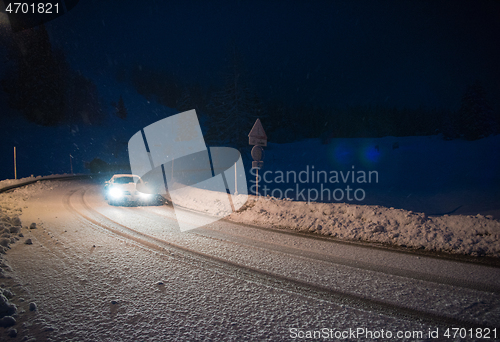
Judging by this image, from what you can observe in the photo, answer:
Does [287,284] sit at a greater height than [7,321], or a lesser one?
lesser

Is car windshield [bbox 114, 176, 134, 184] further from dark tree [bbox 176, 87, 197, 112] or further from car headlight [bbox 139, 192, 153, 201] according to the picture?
dark tree [bbox 176, 87, 197, 112]

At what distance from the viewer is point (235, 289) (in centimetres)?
390

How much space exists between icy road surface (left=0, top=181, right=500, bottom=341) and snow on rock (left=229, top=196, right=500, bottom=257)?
0.91 meters

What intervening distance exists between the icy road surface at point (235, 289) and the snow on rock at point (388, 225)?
909mm

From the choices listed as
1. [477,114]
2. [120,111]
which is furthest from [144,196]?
[120,111]

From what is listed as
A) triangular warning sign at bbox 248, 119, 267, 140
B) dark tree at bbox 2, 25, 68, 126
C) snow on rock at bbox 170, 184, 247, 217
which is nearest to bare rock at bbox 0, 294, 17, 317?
snow on rock at bbox 170, 184, 247, 217

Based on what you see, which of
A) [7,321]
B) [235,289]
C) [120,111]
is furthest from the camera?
[120,111]

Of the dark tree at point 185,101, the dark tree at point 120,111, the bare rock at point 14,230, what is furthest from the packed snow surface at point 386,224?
the dark tree at point 120,111

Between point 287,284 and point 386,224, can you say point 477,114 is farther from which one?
→ point 287,284

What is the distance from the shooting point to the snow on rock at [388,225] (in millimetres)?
5980

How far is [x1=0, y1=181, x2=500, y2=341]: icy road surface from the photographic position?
2.99m

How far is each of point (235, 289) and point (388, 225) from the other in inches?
202

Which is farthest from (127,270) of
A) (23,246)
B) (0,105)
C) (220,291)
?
(0,105)

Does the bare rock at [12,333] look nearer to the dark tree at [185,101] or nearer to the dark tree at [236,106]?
the dark tree at [236,106]
